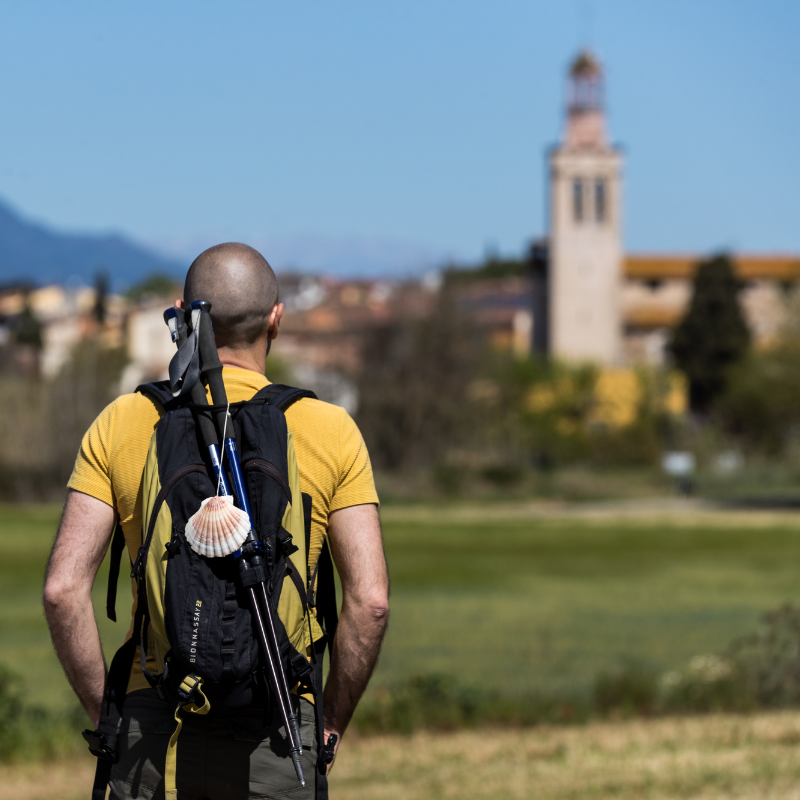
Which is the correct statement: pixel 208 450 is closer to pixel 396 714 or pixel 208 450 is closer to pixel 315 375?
pixel 396 714

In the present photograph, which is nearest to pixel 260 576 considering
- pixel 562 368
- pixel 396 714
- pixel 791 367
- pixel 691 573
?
pixel 396 714

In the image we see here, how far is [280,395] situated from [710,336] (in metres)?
74.0

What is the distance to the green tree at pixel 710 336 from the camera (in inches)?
2940

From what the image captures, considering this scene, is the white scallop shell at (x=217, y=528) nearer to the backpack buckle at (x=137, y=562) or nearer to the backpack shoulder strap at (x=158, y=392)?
the backpack buckle at (x=137, y=562)

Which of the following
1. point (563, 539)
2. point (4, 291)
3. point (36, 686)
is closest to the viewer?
point (36, 686)

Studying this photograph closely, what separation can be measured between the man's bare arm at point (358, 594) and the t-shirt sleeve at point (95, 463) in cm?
55

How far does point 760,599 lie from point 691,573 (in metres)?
4.72

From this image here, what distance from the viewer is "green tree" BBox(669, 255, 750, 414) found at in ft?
245

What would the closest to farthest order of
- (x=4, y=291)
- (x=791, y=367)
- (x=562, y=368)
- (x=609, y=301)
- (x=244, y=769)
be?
(x=244, y=769), (x=791, y=367), (x=562, y=368), (x=609, y=301), (x=4, y=291)

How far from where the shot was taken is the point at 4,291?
142 meters

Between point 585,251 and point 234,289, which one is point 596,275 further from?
point 234,289

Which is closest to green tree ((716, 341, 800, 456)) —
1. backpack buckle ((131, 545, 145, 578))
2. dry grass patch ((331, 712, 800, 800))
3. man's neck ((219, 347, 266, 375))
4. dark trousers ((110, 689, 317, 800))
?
dry grass patch ((331, 712, 800, 800))

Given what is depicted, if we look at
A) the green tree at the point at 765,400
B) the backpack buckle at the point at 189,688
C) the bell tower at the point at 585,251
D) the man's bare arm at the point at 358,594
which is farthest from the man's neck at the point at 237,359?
the bell tower at the point at 585,251

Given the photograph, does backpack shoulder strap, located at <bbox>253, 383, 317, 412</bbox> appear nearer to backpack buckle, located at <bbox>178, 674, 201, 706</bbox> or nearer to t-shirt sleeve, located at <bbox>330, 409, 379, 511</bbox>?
t-shirt sleeve, located at <bbox>330, 409, 379, 511</bbox>
